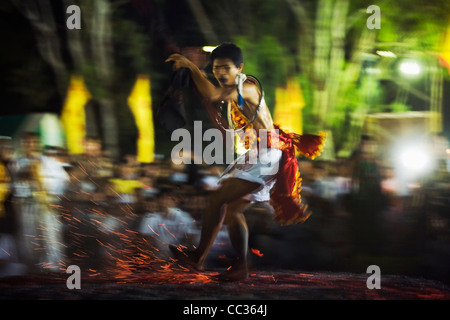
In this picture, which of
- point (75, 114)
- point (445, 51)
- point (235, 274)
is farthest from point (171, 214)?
point (445, 51)

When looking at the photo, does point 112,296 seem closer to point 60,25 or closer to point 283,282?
point 283,282

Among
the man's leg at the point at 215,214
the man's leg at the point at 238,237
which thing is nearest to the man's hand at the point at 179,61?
the man's leg at the point at 215,214

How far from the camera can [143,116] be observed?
5.25m

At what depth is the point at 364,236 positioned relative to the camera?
5238 mm

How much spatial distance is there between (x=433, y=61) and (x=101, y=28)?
10.2ft

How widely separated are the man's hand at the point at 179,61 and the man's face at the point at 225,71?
0.23m

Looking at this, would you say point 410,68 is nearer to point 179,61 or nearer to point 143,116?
point 179,61

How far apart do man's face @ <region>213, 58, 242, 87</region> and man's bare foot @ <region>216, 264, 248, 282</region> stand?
5.12ft

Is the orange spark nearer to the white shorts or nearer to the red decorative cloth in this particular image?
the red decorative cloth

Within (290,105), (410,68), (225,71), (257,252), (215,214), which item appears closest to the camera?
(215,214)

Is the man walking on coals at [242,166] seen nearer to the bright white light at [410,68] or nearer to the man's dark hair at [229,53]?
the man's dark hair at [229,53]

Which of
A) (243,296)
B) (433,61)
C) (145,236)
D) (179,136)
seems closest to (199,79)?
(179,136)

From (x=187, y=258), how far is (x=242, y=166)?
0.90 meters
